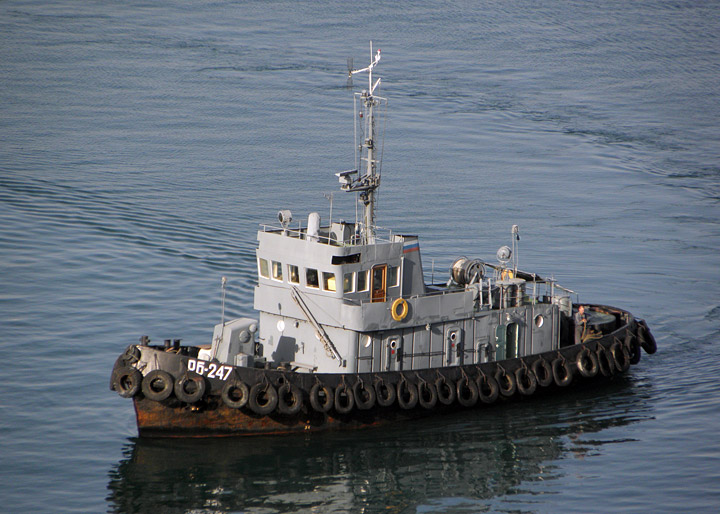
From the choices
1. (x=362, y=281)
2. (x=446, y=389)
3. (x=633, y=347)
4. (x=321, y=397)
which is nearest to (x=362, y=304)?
(x=362, y=281)

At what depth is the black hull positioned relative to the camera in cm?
2134

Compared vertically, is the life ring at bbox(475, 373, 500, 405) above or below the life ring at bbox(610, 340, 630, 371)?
below

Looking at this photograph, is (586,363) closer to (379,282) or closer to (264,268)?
(379,282)

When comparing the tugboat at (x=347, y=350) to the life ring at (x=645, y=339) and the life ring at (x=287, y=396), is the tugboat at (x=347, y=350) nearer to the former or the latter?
the life ring at (x=287, y=396)

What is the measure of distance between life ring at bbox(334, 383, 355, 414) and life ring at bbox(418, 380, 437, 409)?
1.81 metres

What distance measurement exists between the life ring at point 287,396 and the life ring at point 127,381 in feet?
10.5

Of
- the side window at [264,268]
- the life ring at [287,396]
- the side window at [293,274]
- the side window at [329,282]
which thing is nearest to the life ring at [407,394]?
the life ring at [287,396]

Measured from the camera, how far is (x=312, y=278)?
22641mm

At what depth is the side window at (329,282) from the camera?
2227 centimetres

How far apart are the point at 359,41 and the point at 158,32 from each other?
14.8 m

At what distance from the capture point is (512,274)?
26.5 meters

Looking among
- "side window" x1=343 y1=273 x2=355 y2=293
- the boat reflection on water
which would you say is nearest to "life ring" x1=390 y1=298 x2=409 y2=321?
→ "side window" x1=343 y1=273 x2=355 y2=293

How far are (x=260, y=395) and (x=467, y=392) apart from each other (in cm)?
534

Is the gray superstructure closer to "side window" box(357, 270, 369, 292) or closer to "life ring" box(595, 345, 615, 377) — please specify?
"side window" box(357, 270, 369, 292)
